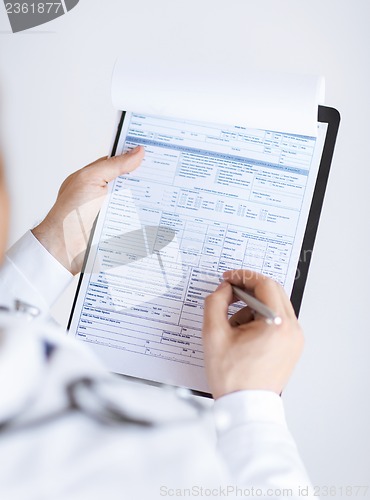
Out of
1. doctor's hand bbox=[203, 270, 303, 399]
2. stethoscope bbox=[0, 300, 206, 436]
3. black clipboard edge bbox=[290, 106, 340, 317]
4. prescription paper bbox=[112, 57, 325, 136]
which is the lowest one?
stethoscope bbox=[0, 300, 206, 436]

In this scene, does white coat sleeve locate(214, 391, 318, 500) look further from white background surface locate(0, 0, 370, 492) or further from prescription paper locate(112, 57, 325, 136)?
white background surface locate(0, 0, 370, 492)

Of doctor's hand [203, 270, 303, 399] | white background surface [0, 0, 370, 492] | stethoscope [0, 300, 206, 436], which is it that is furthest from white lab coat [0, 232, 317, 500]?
white background surface [0, 0, 370, 492]

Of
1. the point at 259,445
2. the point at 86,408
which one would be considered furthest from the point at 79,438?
the point at 259,445

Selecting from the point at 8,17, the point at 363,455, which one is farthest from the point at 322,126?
the point at 8,17

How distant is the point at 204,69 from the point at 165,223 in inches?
6.6

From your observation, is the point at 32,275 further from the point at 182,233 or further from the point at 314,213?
the point at 314,213

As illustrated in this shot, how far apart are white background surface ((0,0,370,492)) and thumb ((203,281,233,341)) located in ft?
1.10

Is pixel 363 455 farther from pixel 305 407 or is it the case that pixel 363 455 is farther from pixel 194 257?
pixel 194 257

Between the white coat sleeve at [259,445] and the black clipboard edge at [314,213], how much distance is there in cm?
15

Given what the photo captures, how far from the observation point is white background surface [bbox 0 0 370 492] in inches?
33.4

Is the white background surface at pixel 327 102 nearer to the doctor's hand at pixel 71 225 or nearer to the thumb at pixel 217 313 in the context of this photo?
the doctor's hand at pixel 71 225

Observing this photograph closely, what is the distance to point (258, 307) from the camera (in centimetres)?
53

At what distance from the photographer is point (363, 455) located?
33.0 inches

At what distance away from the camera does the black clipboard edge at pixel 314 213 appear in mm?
603
